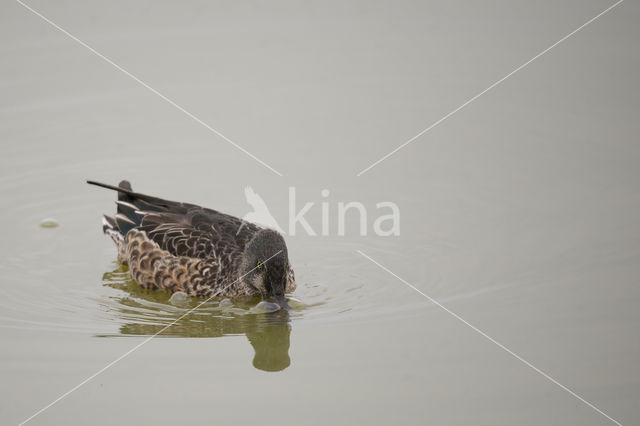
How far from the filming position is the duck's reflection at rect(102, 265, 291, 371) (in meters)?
9.65

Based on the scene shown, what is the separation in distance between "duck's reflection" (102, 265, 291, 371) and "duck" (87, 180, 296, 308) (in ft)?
0.65

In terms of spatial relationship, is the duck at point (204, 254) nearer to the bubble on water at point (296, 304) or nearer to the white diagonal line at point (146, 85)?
the bubble on water at point (296, 304)

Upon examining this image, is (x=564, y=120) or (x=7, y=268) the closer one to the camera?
(x=7, y=268)

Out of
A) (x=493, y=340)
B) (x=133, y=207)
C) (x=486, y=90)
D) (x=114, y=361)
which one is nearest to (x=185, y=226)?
(x=133, y=207)

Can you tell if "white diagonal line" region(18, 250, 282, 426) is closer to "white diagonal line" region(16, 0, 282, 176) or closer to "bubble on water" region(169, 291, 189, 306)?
"bubble on water" region(169, 291, 189, 306)

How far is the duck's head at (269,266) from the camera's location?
1040 centimetres

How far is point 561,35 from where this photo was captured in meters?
16.3

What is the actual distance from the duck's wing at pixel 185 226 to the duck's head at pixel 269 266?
1.17 feet

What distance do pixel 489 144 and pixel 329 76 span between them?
3.23 m

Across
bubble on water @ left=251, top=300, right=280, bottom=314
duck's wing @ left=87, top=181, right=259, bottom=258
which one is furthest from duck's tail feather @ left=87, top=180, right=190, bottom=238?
bubble on water @ left=251, top=300, right=280, bottom=314

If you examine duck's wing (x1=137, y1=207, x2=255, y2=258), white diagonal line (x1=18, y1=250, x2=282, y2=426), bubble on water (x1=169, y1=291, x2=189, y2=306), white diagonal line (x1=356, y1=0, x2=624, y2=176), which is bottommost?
white diagonal line (x1=18, y1=250, x2=282, y2=426)

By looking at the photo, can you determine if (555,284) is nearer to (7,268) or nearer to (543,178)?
(543,178)

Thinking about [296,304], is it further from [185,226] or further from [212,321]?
[185,226]

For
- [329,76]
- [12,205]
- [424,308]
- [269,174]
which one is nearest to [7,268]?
[12,205]
